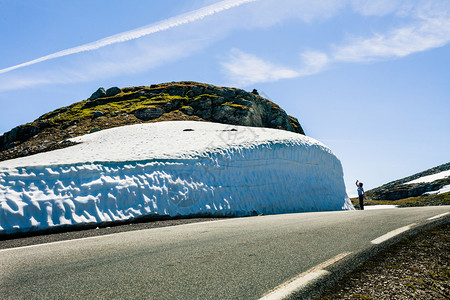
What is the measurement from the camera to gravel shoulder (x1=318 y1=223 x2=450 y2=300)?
2.50m

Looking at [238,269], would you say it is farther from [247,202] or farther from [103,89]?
[103,89]

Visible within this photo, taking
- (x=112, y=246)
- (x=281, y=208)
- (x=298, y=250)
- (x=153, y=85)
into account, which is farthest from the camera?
(x=153, y=85)

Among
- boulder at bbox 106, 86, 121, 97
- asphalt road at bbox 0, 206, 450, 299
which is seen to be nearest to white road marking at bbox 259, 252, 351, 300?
Result: asphalt road at bbox 0, 206, 450, 299

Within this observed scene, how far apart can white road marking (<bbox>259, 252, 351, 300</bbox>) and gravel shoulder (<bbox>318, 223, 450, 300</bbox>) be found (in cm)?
24

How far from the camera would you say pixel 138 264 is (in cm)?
376

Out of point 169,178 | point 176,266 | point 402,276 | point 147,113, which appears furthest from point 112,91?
point 402,276

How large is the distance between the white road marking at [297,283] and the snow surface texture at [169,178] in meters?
8.16

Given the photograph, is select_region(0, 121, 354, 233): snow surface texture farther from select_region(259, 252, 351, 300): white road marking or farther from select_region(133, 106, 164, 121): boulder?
select_region(133, 106, 164, 121): boulder

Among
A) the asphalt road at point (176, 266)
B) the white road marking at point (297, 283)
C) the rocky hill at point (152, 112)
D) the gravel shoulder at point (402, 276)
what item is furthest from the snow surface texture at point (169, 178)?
the rocky hill at point (152, 112)

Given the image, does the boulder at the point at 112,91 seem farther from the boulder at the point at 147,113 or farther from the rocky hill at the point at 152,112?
the boulder at the point at 147,113

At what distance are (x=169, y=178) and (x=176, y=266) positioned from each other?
31.1ft

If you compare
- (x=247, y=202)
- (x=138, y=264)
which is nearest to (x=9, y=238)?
(x=138, y=264)

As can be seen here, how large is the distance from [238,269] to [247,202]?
39.0ft

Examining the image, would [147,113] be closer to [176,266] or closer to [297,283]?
[176,266]
